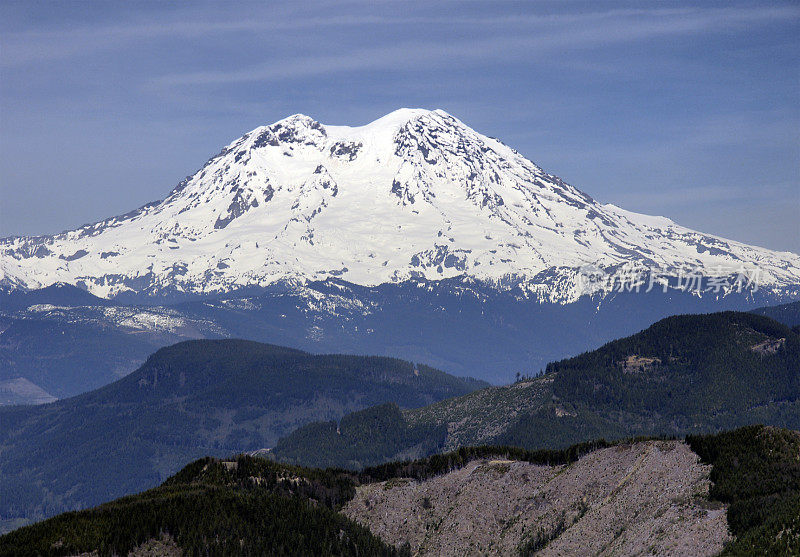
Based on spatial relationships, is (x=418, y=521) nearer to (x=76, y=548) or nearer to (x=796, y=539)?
(x=76, y=548)

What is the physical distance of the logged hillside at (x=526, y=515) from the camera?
515ft

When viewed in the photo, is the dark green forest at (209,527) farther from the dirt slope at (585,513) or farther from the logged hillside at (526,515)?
the dirt slope at (585,513)

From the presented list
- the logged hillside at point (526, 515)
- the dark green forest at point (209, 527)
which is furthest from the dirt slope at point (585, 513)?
the dark green forest at point (209, 527)

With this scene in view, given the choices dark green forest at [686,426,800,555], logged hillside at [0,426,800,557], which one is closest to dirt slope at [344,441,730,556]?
logged hillside at [0,426,800,557]

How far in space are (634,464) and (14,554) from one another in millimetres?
97448

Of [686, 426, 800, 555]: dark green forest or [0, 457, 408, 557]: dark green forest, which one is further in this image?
[0, 457, 408, 557]: dark green forest

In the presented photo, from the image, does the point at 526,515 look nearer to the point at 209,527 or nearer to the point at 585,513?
the point at 585,513

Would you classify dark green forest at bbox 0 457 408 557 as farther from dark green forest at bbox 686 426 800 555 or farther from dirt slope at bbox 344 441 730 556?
dark green forest at bbox 686 426 800 555

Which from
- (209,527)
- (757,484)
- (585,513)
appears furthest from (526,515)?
(209,527)

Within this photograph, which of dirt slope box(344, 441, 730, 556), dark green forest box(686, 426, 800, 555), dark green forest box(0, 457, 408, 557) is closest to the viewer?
dark green forest box(686, 426, 800, 555)

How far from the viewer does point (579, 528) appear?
17300 centimetres

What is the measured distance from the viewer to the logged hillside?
515 ft

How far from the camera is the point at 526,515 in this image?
187 m

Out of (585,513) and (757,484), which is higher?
(757,484)
